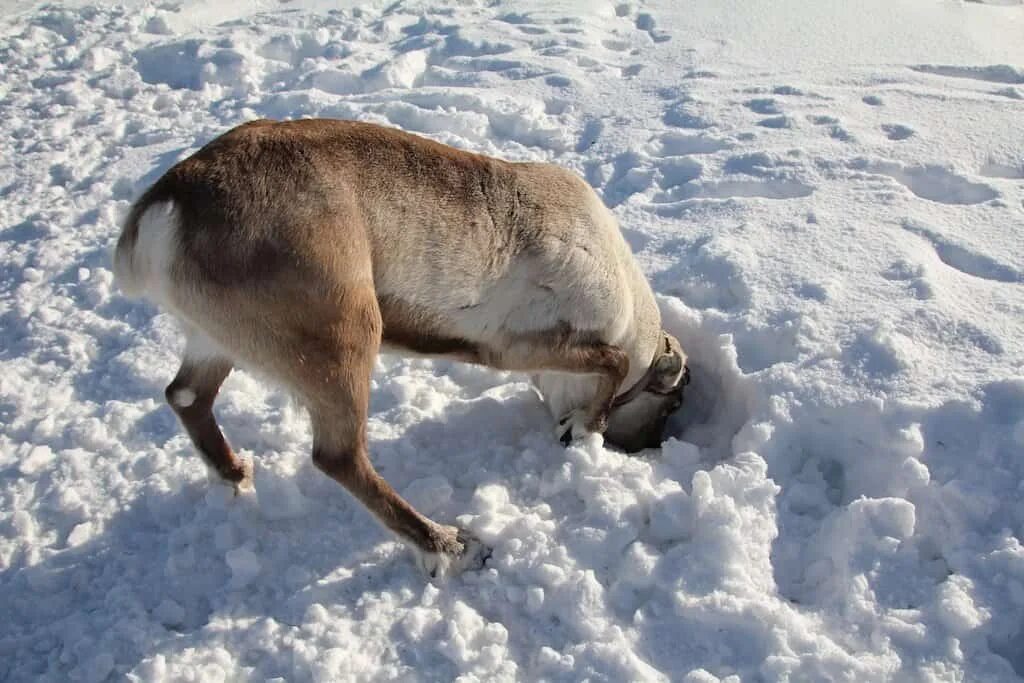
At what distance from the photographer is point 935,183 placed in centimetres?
521

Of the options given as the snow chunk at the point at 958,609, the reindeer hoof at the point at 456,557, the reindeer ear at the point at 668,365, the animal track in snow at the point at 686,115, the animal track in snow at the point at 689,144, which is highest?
the animal track in snow at the point at 686,115

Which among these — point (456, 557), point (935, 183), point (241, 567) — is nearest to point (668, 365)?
point (456, 557)

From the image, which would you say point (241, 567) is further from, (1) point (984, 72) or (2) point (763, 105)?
(1) point (984, 72)

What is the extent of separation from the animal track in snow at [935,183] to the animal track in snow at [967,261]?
0.49m

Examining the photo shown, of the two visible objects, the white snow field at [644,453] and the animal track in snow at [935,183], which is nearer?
the white snow field at [644,453]

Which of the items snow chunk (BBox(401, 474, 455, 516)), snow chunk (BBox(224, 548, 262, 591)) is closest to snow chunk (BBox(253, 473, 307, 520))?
snow chunk (BBox(224, 548, 262, 591))

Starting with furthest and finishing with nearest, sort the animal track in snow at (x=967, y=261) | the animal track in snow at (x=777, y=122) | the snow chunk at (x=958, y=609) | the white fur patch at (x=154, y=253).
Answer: the animal track in snow at (x=777, y=122), the animal track in snow at (x=967, y=261), the white fur patch at (x=154, y=253), the snow chunk at (x=958, y=609)

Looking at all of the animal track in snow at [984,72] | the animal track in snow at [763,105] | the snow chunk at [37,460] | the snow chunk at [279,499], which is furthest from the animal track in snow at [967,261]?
the snow chunk at [37,460]

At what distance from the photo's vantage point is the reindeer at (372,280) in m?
3.03

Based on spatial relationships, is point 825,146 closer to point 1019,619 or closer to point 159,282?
point 1019,619

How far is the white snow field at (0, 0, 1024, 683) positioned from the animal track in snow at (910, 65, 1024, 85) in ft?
0.08

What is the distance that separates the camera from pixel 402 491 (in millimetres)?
3801

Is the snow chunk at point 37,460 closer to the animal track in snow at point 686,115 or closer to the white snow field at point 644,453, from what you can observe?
the white snow field at point 644,453

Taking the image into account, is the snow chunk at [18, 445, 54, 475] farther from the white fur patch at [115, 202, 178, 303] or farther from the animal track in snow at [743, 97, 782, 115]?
the animal track in snow at [743, 97, 782, 115]
